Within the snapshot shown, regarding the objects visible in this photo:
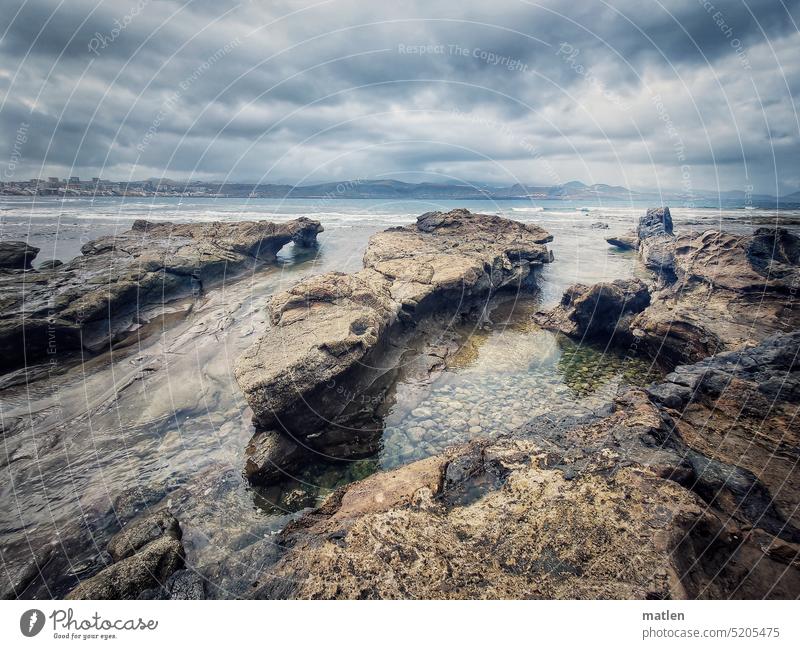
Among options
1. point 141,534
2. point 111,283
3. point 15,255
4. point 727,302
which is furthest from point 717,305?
point 15,255

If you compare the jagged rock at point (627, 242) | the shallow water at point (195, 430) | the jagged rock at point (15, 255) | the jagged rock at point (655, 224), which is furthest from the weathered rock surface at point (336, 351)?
the jagged rock at point (627, 242)

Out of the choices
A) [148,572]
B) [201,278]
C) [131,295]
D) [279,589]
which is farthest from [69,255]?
[279,589]

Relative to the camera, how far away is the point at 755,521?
4277mm

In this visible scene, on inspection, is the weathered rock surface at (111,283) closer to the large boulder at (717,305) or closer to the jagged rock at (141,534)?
the jagged rock at (141,534)

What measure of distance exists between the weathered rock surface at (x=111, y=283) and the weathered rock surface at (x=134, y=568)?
987 cm

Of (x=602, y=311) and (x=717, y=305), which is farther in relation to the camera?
(x=602, y=311)

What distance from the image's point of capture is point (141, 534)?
212 inches

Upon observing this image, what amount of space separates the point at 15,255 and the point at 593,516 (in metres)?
27.6

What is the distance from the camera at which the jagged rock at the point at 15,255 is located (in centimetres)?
1814

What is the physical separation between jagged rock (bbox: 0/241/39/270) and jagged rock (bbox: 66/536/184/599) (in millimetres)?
22062

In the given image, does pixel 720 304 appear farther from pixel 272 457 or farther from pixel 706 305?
pixel 272 457

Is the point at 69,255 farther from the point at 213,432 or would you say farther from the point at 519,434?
the point at 519,434

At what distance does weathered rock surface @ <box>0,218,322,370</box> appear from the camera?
11414 millimetres
